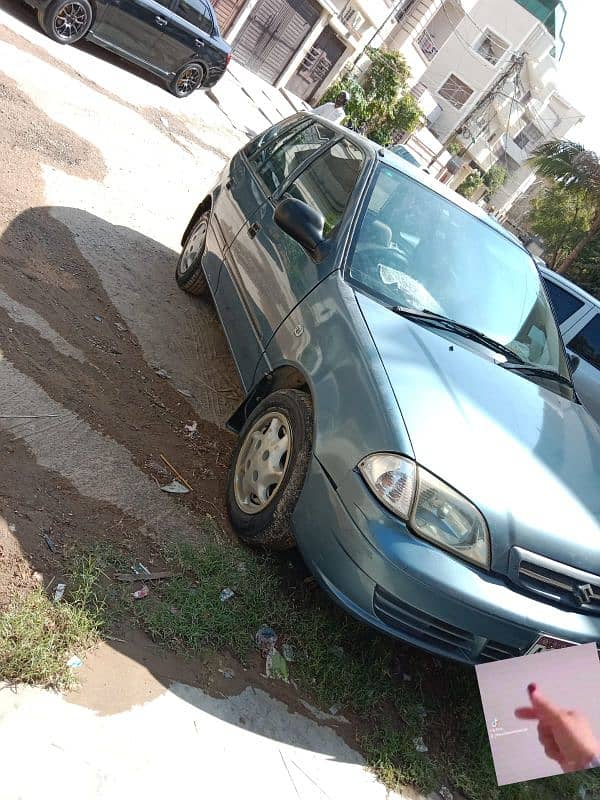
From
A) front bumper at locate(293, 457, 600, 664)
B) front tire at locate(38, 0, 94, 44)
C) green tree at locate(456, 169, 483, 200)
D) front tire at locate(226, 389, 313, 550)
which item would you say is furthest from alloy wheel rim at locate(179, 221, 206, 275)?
green tree at locate(456, 169, 483, 200)

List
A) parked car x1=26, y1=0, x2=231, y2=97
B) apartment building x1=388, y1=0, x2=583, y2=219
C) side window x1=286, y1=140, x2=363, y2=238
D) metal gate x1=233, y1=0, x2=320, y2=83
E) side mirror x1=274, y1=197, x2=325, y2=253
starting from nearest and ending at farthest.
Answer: side mirror x1=274, y1=197, x2=325, y2=253 < side window x1=286, y1=140, x2=363, y2=238 < parked car x1=26, y1=0, x2=231, y2=97 < metal gate x1=233, y1=0, x2=320, y2=83 < apartment building x1=388, y1=0, x2=583, y2=219

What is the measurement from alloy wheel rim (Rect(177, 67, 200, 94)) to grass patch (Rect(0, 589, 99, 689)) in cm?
1073

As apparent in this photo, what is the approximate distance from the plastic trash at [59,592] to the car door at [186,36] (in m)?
10.1

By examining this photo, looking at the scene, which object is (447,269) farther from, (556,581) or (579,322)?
(579,322)

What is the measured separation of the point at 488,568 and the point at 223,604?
1073 millimetres

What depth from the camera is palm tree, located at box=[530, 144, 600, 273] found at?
50.5 feet

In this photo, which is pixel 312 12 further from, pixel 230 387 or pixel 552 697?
pixel 552 697

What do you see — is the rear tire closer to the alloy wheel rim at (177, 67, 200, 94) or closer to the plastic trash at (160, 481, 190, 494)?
→ the plastic trash at (160, 481, 190, 494)

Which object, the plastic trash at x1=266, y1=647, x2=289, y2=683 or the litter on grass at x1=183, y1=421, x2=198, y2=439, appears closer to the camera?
the plastic trash at x1=266, y1=647, x2=289, y2=683

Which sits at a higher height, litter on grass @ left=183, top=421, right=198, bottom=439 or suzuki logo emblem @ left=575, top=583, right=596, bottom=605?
suzuki logo emblem @ left=575, top=583, right=596, bottom=605

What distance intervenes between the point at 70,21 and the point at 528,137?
5587 centimetres

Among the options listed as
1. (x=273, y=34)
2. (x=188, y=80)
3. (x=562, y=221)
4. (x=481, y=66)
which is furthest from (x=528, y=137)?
(x=188, y=80)

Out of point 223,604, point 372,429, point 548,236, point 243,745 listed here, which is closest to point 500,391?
point 372,429

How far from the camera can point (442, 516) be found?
2.49 m
